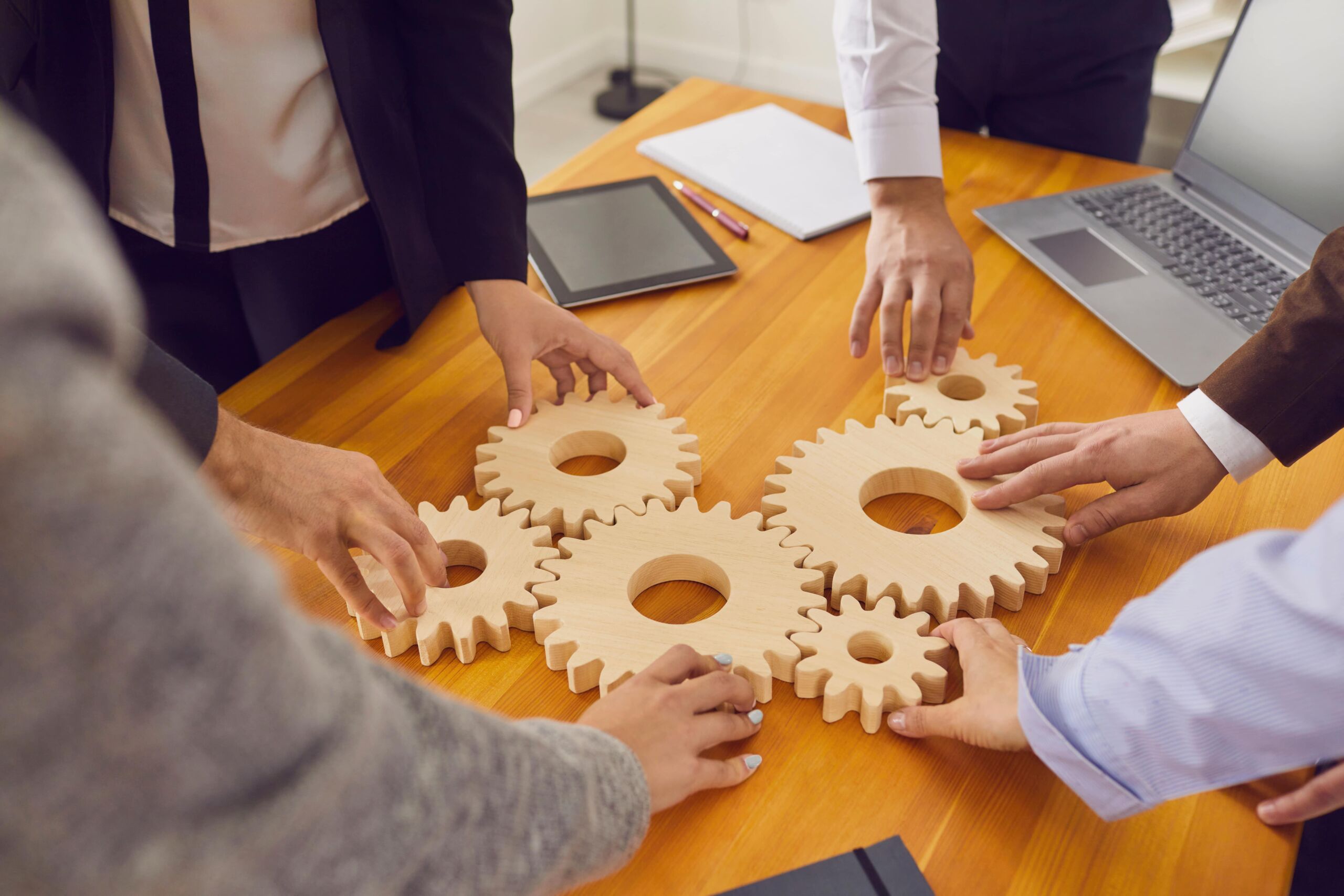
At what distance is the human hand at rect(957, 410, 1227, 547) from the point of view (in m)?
1.03

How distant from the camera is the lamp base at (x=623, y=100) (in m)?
4.32

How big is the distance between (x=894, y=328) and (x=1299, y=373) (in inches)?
18.7

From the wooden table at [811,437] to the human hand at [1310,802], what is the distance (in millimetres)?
15

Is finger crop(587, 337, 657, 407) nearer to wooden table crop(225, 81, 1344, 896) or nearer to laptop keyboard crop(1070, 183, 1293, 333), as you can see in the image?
wooden table crop(225, 81, 1344, 896)

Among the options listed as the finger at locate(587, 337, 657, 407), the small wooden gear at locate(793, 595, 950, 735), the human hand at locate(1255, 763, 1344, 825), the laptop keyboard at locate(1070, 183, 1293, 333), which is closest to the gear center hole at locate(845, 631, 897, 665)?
the small wooden gear at locate(793, 595, 950, 735)

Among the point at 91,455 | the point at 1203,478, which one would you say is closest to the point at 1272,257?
the point at 1203,478

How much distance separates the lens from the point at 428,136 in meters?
1.32

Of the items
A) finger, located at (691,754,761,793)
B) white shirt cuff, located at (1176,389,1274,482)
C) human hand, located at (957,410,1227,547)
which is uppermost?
white shirt cuff, located at (1176,389,1274,482)

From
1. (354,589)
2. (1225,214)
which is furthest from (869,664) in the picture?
(1225,214)

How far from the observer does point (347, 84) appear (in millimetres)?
1215

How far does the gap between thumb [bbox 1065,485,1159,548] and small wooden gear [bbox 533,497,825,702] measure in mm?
305

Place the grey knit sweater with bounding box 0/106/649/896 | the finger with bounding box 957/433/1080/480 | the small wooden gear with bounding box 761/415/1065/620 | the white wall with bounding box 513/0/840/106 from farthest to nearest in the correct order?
the white wall with bounding box 513/0/840/106, the finger with bounding box 957/433/1080/480, the small wooden gear with bounding box 761/415/1065/620, the grey knit sweater with bounding box 0/106/649/896

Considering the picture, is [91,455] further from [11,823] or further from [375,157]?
[375,157]

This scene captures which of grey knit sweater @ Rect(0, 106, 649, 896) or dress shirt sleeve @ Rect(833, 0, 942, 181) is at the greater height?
grey knit sweater @ Rect(0, 106, 649, 896)
